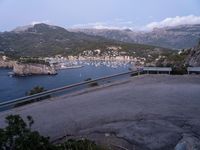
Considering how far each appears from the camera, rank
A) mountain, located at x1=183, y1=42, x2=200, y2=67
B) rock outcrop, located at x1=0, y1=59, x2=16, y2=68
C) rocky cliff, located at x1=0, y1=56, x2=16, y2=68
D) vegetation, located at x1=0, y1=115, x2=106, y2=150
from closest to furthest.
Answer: vegetation, located at x1=0, y1=115, x2=106, y2=150
mountain, located at x1=183, y1=42, x2=200, y2=67
rock outcrop, located at x1=0, y1=59, x2=16, y2=68
rocky cliff, located at x1=0, y1=56, x2=16, y2=68

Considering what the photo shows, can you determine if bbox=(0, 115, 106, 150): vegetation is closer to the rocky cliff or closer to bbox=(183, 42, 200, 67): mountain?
bbox=(183, 42, 200, 67): mountain

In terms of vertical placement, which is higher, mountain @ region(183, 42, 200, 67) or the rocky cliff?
mountain @ region(183, 42, 200, 67)

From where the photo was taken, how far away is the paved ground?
703cm

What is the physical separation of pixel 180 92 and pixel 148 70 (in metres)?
5.70

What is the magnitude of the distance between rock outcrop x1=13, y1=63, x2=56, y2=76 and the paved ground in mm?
119719

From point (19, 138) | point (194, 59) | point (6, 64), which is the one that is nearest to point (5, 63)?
point (6, 64)

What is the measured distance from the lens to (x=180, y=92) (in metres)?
11.8

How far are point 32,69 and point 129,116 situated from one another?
126426 mm

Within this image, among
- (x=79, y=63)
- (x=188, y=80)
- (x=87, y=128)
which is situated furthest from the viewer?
(x=79, y=63)

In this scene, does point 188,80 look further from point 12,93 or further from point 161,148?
point 12,93

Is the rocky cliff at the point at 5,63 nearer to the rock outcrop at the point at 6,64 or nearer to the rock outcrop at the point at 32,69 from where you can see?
the rock outcrop at the point at 6,64

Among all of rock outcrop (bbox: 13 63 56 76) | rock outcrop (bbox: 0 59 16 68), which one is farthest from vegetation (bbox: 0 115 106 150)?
rock outcrop (bbox: 0 59 16 68)

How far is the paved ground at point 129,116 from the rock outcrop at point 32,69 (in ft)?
393

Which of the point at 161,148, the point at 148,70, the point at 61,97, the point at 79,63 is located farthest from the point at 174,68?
the point at 79,63
